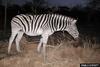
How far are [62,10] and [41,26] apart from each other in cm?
25

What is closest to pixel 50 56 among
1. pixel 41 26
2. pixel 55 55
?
pixel 55 55

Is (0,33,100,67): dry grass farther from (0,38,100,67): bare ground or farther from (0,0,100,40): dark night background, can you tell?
(0,0,100,40): dark night background

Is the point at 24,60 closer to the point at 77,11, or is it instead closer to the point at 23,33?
the point at 23,33

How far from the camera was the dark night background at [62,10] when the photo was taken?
7.15 ft

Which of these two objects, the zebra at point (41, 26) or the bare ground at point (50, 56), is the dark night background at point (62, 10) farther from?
the bare ground at point (50, 56)

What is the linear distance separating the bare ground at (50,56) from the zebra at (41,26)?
0.06 m

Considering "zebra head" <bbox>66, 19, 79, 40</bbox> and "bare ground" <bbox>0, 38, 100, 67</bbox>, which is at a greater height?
"zebra head" <bbox>66, 19, 79, 40</bbox>

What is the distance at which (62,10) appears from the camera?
86.5 inches

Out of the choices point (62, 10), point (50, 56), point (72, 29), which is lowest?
point (50, 56)

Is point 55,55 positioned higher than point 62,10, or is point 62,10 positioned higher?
point 62,10

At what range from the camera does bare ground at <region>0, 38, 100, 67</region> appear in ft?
7.14

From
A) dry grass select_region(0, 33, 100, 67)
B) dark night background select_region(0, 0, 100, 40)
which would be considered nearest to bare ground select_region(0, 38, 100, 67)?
dry grass select_region(0, 33, 100, 67)

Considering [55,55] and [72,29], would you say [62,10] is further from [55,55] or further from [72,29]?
[55,55]

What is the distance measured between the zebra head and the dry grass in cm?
7
